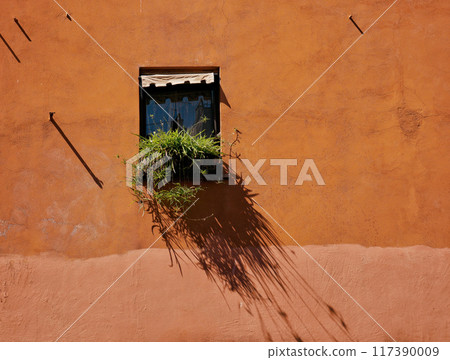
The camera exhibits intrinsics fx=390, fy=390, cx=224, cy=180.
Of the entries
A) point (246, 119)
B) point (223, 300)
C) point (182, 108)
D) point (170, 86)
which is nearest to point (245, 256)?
point (223, 300)

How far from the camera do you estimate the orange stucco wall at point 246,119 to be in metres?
5.02

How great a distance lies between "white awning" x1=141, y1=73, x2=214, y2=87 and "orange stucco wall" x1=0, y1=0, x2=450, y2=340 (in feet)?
0.51

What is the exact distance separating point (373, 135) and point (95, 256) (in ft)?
13.0

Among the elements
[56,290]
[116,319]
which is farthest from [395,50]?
[56,290]

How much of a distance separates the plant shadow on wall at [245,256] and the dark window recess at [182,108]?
88cm

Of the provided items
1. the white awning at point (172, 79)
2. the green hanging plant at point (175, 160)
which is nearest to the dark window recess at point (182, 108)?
the white awning at point (172, 79)

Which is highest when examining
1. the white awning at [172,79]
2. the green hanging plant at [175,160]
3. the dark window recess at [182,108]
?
the white awning at [172,79]

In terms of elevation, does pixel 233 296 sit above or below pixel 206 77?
below

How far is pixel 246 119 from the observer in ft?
16.9

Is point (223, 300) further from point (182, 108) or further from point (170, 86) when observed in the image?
point (170, 86)

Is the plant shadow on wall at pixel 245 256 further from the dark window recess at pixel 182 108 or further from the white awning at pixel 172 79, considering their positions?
the white awning at pixel 172 79

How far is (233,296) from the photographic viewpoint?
495 cm

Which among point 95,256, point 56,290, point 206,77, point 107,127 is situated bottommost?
point 56,290

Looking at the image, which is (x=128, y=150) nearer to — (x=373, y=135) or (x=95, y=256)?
(x=95, y=256)
